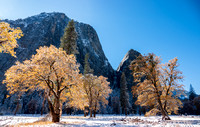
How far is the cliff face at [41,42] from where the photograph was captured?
154 ft

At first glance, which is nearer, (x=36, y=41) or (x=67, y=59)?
(x=67, y=59)

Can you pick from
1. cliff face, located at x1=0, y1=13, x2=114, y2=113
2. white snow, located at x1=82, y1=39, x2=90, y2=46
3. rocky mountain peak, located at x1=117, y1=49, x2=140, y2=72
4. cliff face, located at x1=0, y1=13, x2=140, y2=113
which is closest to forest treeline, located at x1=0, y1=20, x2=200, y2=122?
cliff face, located at x1=0, y1=13, x2=140, y2=113

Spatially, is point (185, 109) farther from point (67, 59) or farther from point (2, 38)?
point (2, 38)

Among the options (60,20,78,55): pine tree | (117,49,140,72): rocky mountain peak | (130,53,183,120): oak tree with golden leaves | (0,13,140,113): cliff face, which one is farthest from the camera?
(117,49,140,72): rocky mountain peak

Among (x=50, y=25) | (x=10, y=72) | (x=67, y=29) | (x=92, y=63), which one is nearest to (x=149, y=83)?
(x=10, y=72)

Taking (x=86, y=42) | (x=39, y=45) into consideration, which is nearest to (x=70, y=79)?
(x=39, y=45)

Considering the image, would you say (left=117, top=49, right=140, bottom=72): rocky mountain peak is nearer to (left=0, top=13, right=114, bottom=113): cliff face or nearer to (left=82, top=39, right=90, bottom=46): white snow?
(left=0, top=13, right=114, bottom=113): cliff face

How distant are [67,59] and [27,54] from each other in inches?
2418

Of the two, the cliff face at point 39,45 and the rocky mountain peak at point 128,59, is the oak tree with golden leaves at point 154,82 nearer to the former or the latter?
the cliff face at point 39,45

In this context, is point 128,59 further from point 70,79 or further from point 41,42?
point 70,79

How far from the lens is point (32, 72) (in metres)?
9.83

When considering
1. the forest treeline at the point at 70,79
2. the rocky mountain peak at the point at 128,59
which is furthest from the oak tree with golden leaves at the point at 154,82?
the rocky mountain peak at the point at 128,59

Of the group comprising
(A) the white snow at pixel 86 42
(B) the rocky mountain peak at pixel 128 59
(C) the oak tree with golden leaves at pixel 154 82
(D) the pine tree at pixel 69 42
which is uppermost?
(A) the white snow at pixel 86 42

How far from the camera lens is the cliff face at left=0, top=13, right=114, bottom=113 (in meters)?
47.0
